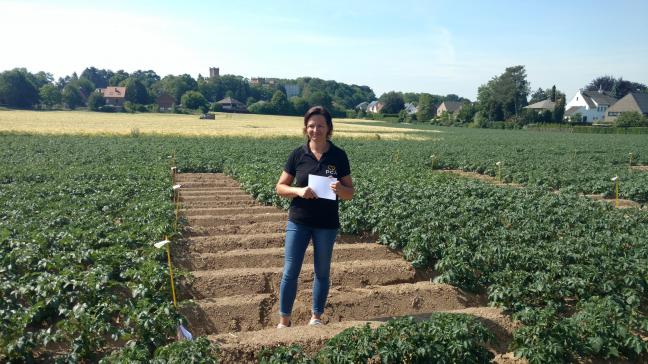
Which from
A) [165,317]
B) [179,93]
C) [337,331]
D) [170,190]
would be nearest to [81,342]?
[165,317]

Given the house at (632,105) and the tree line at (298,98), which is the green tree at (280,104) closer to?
the tree line at (298,98)

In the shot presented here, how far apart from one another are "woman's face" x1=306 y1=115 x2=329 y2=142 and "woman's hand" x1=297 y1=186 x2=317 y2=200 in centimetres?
55

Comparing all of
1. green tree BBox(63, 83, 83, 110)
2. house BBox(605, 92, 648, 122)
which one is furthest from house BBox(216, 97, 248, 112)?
house BBox(605, 92, 648, 122)

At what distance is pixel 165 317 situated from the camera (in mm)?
5199

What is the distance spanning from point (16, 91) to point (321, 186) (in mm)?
111292

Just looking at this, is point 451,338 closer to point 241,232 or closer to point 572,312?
point 572,312

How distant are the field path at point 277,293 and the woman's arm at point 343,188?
1.47 m

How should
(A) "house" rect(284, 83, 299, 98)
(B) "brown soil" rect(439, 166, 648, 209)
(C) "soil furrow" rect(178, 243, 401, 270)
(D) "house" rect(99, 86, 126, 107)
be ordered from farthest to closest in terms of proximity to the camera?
(A) "house" rect(284, 83, 299, 98)
(D) "house" rect(99, 86, 126, 107)
(B) "brown soil" rect(439, 166, 648, 209)
(C) "soil furrow" rect(178, 243, 401, 270)

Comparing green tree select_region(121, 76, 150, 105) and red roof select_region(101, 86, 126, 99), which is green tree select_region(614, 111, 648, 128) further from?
red roof select_region(101, 86, 126, 99)

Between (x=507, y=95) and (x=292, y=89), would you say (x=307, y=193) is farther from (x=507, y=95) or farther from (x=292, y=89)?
(x=292, y=89)

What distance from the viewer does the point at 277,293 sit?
6.80 metres

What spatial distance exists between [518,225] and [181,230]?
684cm

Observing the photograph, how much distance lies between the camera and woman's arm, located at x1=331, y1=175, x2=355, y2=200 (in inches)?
199

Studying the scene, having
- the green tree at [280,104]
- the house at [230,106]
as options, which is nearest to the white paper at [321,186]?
the green tree at [280,104]
